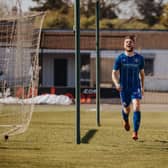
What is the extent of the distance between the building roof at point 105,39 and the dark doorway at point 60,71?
4164 millimetres

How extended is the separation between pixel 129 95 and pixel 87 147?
6.97ft

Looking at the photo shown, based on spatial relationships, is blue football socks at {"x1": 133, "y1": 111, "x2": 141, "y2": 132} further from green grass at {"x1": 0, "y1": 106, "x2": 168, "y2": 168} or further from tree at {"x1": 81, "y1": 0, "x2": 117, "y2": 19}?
tree at {"x1": 81, "y1": 0, "x2": 117, "y2": 19}

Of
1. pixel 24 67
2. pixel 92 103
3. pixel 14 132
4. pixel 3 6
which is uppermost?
pixel 3 6

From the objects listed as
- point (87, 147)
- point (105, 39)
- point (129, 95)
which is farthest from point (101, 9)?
point (87, 147)

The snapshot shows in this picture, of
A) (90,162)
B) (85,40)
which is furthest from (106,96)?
(90,162)

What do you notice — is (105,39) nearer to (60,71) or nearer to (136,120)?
(60,71)

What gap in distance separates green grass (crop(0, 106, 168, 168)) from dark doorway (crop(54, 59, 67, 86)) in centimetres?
2789

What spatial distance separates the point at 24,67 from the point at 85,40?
22728 millimetres

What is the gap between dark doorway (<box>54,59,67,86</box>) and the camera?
4569cm

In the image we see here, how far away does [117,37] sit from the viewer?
3809cm

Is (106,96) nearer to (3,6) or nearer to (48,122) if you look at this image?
(48,122)

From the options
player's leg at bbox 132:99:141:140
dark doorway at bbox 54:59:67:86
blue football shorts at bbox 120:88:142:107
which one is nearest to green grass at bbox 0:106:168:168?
player's leg at bbox 132:99:141:140

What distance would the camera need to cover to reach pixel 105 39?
39438 mm

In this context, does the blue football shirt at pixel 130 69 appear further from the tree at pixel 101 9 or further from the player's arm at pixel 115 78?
the tree at pixel 101 9
